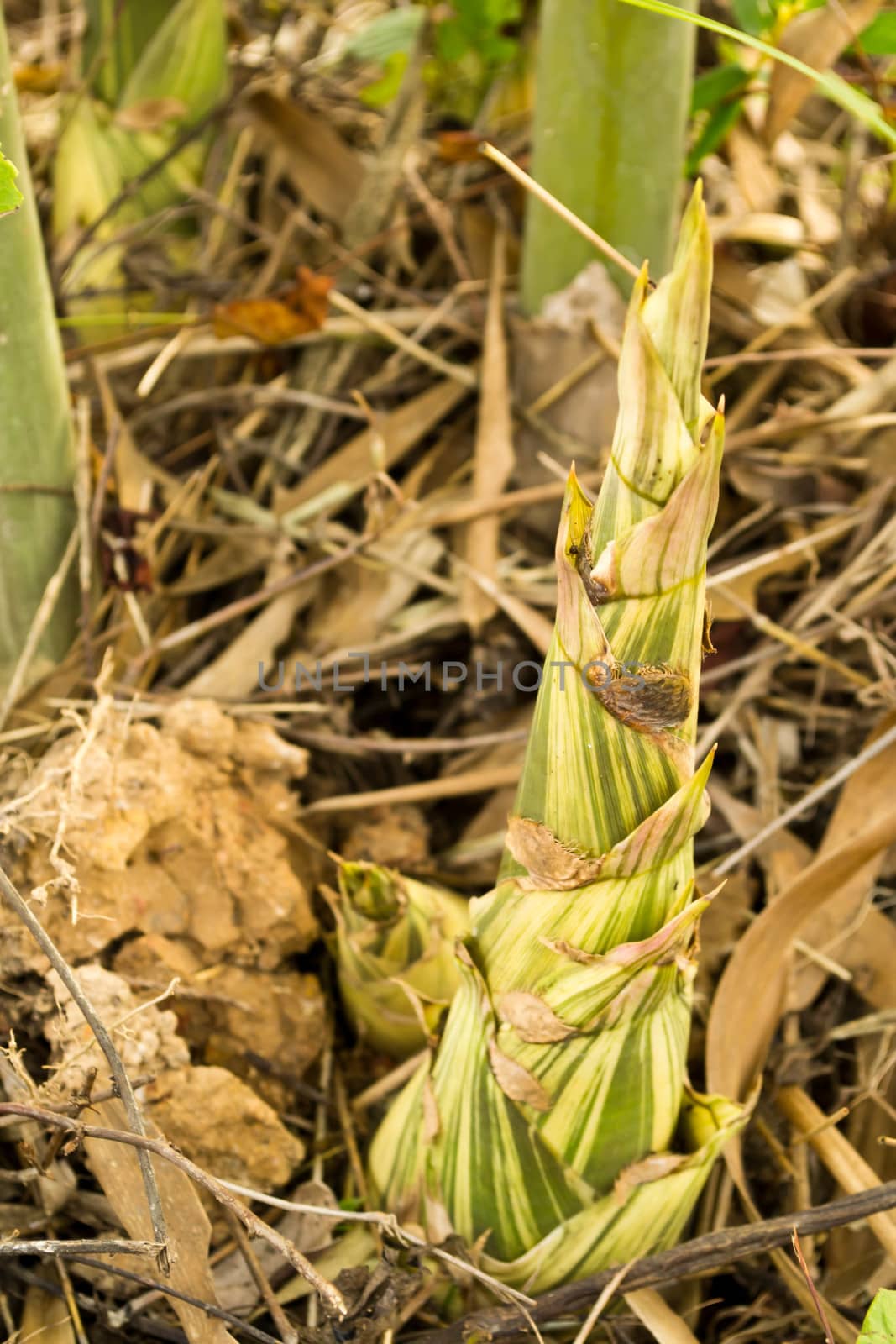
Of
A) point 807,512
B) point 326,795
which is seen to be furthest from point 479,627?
point 807,512

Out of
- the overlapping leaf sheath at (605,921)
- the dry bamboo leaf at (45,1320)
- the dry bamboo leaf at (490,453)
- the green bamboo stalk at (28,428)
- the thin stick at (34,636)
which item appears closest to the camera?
→ the overlapping leaf sheath at (605,921)

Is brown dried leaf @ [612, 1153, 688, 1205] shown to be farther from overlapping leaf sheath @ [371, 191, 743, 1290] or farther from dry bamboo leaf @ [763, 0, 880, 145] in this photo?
dry bamboo leaf @ [763, 0, 880, 145]

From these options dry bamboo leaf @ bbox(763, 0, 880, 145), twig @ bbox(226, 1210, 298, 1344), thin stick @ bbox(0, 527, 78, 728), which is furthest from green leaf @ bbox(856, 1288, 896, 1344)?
dry bamboo leaf @ bbox(763, 0, 880, 145)

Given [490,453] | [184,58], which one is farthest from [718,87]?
[184,58]

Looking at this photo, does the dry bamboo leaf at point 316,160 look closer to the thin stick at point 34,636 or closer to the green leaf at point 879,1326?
the thin stick at point 34,636

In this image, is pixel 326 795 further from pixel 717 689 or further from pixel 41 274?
pixel 41 274

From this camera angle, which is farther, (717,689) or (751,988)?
(717,689)

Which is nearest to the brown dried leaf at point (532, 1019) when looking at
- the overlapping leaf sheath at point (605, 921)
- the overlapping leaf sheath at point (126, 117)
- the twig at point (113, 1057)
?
the overlapping leaf sheath at point (605, 921)
